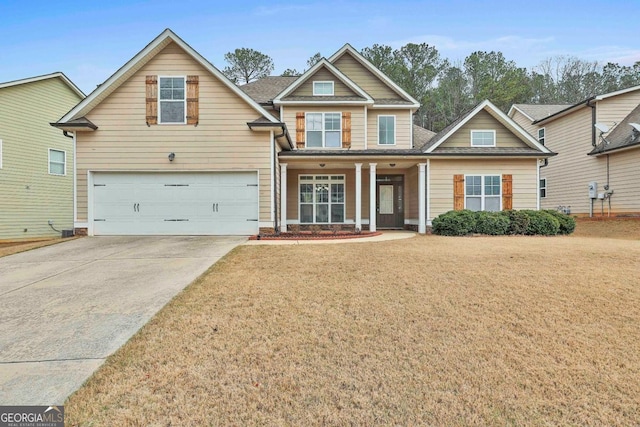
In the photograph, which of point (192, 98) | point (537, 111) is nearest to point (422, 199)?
point (192, 98)

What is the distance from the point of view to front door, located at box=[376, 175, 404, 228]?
1547 cm

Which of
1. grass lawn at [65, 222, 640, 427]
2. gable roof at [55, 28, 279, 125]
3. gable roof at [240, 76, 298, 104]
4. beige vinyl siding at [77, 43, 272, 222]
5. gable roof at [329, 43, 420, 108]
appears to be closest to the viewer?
grass lawn at [65, 222, 640, 427]

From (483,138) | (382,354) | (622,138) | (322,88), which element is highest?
(322,88)

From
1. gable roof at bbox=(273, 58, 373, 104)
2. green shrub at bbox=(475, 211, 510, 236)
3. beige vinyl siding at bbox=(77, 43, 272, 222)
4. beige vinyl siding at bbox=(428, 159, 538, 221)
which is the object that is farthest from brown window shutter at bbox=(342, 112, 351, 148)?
green shrub at bbox=(475, 211, 510, 236)

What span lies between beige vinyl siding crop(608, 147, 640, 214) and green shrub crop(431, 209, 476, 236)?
8.15 meters

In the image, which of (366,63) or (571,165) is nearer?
(366,63)

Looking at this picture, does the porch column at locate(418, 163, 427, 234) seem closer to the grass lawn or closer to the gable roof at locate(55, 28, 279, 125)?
the gable roof at locate(55, 28, 279, 125)

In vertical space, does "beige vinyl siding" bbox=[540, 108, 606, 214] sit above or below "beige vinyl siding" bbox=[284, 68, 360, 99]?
below

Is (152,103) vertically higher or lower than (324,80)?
lower

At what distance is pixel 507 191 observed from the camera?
13.1 m

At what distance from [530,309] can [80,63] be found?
25.5 meters

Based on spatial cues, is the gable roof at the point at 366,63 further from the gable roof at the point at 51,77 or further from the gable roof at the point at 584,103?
the gable roof at the point at 51,77

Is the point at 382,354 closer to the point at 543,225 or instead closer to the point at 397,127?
the point at 543,225

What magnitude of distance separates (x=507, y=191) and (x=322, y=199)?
24.0 ft
